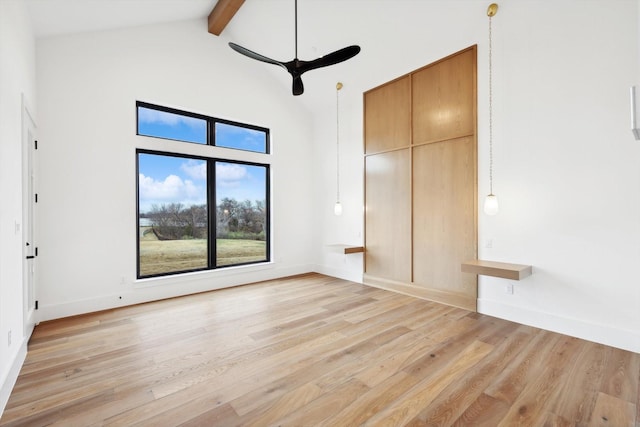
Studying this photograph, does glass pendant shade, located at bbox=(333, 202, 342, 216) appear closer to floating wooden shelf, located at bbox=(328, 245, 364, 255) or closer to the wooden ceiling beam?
floating wooden shelf, located at bbox=(328, 245, 364, 255)

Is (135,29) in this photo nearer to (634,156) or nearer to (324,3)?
(324,3)

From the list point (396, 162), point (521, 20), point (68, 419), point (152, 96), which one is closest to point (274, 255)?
point (396, 162)

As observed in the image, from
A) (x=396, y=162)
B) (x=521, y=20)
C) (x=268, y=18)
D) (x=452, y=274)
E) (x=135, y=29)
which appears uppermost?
(x=268, y=18)

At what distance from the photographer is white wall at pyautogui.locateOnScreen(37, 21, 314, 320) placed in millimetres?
3725

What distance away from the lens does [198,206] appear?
16.8 feet

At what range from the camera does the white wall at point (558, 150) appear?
2.89m

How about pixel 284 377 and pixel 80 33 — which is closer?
pixel 284 377

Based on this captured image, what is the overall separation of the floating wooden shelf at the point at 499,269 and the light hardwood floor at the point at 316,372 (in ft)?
2.05

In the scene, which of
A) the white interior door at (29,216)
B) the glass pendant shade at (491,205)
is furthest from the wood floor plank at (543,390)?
the white interior door at (29,216)

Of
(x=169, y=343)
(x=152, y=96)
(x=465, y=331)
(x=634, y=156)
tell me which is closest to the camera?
(x=634, y=156)

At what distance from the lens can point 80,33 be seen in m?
3.88

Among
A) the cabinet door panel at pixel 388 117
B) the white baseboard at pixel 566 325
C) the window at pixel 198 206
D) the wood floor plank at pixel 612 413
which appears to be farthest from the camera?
the cabinet door panel at pixel 388 117

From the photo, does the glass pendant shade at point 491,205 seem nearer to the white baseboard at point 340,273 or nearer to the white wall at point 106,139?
the white baseboard at point 340,273

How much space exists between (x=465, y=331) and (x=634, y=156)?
2.34 m
